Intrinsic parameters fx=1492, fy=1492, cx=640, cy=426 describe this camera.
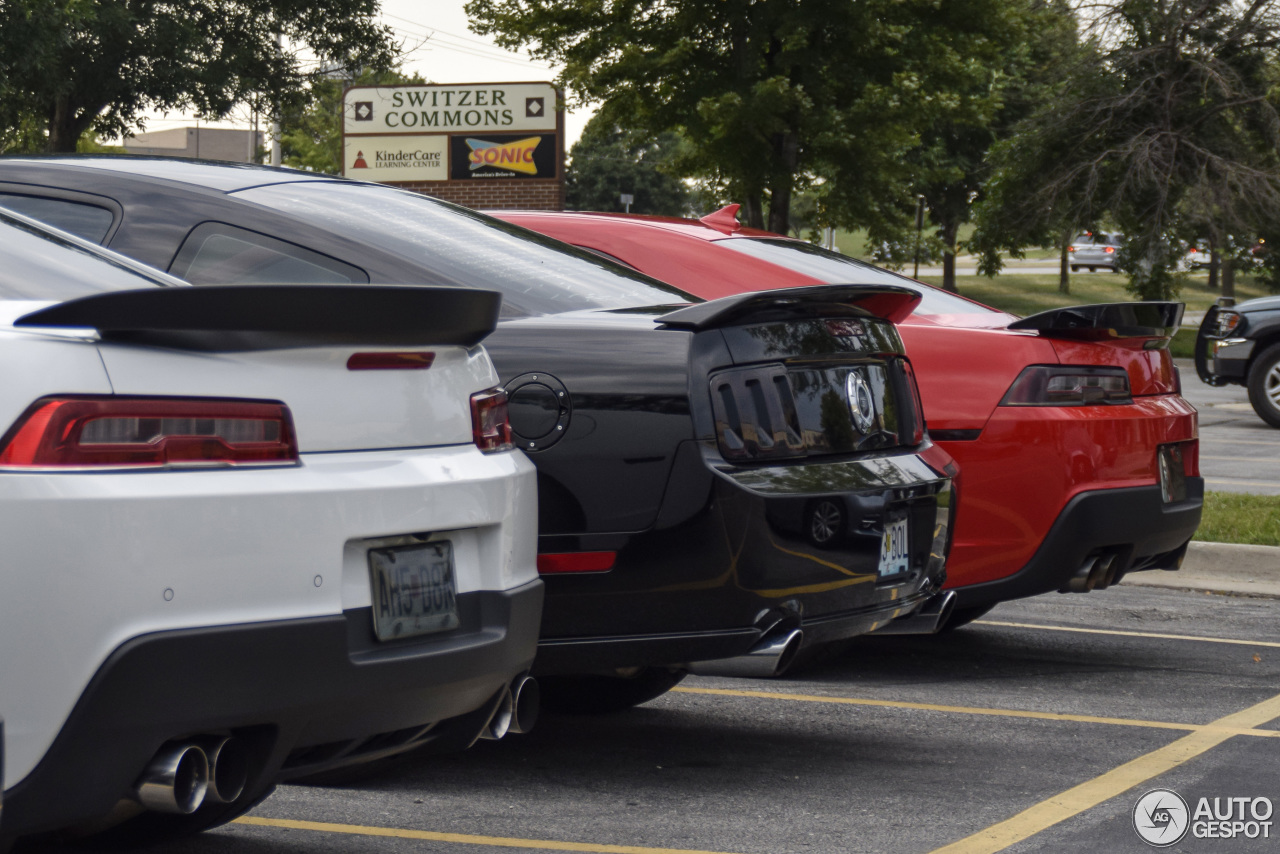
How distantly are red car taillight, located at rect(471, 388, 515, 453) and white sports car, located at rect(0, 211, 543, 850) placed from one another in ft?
0.04

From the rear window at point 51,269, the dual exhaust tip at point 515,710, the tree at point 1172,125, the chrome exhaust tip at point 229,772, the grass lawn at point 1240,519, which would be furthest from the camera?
the tree at point 1172,125

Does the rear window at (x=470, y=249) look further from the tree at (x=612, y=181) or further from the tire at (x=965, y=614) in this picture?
the tree at (x=612, y=181)

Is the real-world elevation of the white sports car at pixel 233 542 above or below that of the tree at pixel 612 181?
below

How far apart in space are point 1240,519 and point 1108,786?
5.11 metres

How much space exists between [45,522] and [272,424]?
464 millimetres

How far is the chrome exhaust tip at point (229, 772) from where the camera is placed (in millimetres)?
2615

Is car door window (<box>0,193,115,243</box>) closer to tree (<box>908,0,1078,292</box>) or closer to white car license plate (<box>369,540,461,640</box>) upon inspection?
white car license plate (<box>369,540,461,640</box>)

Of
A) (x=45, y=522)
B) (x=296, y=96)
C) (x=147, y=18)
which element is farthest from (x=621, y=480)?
(x=296, y=96)

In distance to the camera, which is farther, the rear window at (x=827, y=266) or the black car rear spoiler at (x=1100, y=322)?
the rear window at (x=827, y=266)

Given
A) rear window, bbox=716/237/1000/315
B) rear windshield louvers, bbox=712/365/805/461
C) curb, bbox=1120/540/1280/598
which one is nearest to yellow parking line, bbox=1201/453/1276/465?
curb, bbox=1120/540/1280/598

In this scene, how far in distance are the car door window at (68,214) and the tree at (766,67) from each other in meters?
20.8

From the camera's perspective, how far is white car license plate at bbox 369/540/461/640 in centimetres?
280

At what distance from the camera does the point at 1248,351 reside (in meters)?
15.5

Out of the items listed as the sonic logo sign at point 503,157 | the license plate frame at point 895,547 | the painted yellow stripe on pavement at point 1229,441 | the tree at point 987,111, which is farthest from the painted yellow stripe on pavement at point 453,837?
the tree at point 987,111
